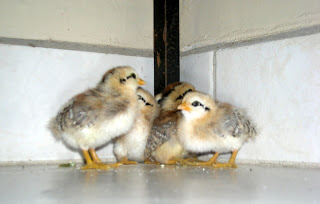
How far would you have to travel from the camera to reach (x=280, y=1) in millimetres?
2506

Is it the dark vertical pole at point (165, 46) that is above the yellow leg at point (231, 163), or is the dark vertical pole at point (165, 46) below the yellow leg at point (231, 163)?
above

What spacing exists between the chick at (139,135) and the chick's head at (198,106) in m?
0.39

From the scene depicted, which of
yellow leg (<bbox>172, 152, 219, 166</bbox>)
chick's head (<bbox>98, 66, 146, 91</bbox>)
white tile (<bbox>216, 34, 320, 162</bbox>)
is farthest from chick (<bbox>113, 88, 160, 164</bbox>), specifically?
white tile (<bbox>216, 34, 320, 162</bbox>)

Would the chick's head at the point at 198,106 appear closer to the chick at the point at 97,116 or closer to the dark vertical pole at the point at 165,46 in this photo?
the chick at the point at 97,116

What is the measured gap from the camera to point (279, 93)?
98.4 inches

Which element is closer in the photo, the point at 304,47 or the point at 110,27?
the point at 304,47

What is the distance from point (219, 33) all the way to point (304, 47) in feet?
2.43

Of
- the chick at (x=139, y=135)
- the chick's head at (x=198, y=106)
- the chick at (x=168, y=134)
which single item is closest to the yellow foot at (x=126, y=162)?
the chick at (x=139, y=135)

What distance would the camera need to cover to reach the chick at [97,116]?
7.91 feet

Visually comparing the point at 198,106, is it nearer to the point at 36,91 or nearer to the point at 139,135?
the point at 139,135

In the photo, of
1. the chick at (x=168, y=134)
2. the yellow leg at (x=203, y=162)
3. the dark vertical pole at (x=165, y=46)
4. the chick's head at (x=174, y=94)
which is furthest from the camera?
the dark vertical pole at (x=165, y=46)

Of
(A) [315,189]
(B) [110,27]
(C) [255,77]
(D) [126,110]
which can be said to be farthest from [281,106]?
(B) [110,27]

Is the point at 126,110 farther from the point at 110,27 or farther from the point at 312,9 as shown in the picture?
the point at 312,9

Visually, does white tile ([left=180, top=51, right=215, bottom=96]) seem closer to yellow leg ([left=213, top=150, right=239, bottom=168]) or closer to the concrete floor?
yellow leg ([left=213, top=150, right=239, bottom=168])
